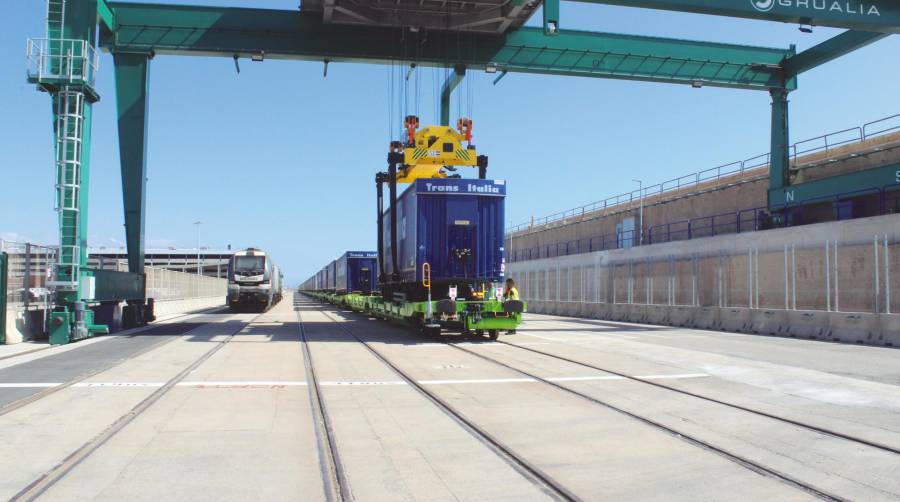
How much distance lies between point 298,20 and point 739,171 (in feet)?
77.6

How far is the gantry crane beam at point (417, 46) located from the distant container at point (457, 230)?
6241mm

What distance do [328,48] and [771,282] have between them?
1737 centimetres

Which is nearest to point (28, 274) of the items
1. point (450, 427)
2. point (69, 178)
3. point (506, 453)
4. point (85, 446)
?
point (69, 178)


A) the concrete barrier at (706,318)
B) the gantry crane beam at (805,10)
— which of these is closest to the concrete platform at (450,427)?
the gantry crane beam at (805,10)

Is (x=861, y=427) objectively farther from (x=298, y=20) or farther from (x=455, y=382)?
(x=298, y=20)

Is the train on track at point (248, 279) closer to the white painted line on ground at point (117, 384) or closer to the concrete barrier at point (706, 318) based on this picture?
the concrete barrier at point (706, 318)

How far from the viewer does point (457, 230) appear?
18.2m

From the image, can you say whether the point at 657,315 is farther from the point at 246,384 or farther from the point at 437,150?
the point at 246,384

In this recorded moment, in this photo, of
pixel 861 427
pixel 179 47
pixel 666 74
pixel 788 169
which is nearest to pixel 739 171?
pixel 788 169

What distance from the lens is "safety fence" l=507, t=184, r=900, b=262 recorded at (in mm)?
24375

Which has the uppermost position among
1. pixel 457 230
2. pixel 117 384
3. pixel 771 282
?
pixel 457 230

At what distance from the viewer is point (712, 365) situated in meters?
13.1

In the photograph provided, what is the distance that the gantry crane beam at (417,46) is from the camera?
21.4 meters

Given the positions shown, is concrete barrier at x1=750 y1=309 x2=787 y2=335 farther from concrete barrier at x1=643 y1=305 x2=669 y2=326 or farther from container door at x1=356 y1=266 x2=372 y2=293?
container door at x1=356 y1=266 x2=372 y2=293
